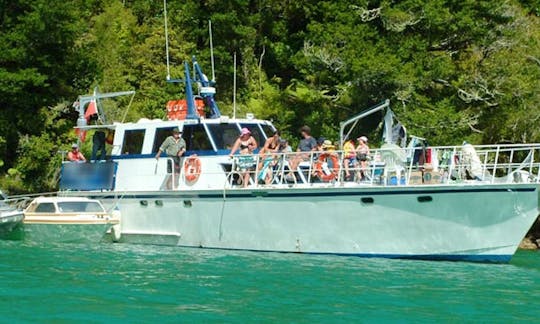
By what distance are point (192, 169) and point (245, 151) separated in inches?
56.2

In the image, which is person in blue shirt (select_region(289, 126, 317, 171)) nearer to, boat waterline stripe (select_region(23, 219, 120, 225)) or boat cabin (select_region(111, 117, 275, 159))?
boat cabin (select_region(111, 117, 275, 159))

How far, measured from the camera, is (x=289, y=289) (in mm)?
15141

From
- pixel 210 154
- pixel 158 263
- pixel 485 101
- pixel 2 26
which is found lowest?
pixel 158 263

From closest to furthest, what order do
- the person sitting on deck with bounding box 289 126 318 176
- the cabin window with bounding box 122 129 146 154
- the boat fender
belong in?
the person sitting on deck with bounding box 289 126 318 176, the boat fender, the cabin window with bounding box 122 129 146 154

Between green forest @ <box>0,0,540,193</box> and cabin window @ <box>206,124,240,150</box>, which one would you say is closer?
cabin window @ <box>206,124,240,150</box>

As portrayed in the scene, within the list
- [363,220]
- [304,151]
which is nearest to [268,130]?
[304,151]

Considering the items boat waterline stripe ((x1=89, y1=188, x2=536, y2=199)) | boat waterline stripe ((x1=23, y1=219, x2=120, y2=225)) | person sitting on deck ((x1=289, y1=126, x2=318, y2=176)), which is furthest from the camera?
boat waterline stripe ((x1=23, y1=219, x2=120, y2=225))

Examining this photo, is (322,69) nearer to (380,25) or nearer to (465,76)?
(380,25)

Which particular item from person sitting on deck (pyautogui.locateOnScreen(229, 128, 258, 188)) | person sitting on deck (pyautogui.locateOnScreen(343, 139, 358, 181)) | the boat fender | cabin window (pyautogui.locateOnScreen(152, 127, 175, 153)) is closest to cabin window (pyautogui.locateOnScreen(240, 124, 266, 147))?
person sitting on deck (pyautogui.locateOnScreen(229, 128, 258, 188))

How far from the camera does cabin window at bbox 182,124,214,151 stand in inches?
849

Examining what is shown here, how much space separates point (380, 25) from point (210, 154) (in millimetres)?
12361

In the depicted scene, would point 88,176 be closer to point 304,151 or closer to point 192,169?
point 192,169

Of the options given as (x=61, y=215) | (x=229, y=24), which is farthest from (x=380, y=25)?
(x=61, y=215)

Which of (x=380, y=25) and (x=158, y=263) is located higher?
(x=380, y=25)
